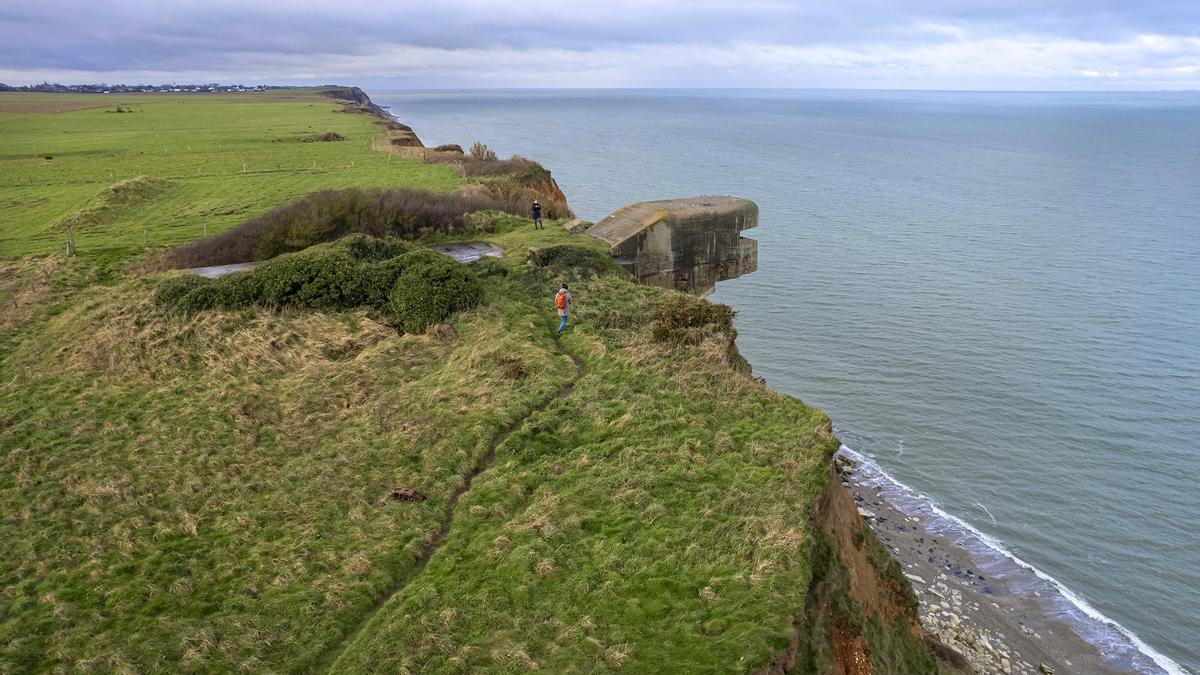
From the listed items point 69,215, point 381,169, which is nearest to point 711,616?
point 69,215

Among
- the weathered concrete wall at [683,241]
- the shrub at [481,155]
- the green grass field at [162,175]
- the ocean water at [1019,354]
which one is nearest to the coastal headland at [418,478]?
the weathered concrete wall at [683,241]

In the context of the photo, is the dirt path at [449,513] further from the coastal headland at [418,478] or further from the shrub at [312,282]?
the shrub at [312,282]

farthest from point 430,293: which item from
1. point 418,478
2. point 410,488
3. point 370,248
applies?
point 410,488

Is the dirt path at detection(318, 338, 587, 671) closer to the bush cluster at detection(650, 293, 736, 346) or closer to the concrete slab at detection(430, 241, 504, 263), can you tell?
the bush cluster at detection(650, 293, 736, 346)

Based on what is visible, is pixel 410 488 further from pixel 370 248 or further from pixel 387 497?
pixel 370 248

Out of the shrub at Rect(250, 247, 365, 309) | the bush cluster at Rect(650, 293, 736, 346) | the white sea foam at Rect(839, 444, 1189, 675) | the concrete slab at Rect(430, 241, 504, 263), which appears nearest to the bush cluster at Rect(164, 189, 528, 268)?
the concrete slab at Rect(430, 241, 504, 263)

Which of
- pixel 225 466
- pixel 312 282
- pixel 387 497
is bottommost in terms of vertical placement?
pixel 387 497

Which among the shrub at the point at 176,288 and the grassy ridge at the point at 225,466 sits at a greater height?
the shrub at the point at 176,288
